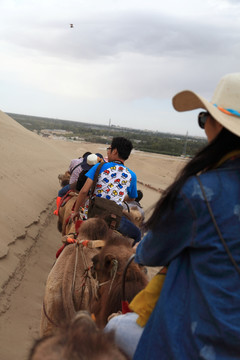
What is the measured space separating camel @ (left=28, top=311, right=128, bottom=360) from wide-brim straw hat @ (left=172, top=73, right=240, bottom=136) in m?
0.97

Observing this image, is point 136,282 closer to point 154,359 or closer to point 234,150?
point 154,359

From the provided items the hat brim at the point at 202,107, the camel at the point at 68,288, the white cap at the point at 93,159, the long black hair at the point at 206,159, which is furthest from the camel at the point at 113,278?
the white cap at the point at 93,159

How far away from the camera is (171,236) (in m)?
1.47

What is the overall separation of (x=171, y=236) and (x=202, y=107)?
58cm

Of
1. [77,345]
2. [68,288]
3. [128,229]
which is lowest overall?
[68,288]

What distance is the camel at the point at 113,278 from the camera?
254 cm

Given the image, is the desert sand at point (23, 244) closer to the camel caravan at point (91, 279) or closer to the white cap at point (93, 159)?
the camel caravan at point (91, 279)

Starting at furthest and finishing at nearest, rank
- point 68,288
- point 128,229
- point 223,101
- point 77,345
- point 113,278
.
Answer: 1. point 128,229
2. point 68,288
3. point 113,278
4. point 223,101
5. point 77,345

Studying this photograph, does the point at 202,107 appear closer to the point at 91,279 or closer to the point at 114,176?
the point at 91,279

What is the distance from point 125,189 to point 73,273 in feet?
5.45

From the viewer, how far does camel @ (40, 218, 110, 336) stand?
3.11m

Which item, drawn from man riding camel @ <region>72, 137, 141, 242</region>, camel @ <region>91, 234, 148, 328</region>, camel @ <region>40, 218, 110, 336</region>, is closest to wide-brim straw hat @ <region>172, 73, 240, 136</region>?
camel @ <region>91, 234, 148, 328</region>

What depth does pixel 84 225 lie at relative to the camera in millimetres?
3746

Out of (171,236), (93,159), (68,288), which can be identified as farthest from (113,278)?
(93,159)
